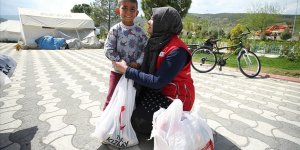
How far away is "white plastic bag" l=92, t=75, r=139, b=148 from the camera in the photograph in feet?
6.63

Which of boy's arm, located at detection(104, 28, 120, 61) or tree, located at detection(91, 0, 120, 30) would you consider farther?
tree, located at detection(91, 0, 120, 30)

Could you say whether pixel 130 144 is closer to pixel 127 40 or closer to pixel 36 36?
pixel 127 40

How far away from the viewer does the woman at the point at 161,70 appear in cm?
191

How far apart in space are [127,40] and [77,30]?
56.7 ft

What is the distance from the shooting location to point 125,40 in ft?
→ 7.57

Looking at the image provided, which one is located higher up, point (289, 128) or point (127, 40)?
point (127, 40)

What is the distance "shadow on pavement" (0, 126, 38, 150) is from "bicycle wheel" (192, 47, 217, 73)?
17.2 feet

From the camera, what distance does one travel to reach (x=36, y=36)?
16.6m

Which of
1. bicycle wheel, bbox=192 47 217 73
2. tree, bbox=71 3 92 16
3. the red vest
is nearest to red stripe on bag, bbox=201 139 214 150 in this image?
the red vest

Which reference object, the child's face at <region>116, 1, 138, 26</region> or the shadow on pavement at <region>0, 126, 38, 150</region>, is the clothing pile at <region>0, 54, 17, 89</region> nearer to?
the shadow on pavement at <region>0, 126, 38, 150</region>

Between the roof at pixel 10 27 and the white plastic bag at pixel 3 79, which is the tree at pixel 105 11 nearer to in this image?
the roof at pixel 10 27

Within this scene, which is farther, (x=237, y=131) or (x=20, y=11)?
(x=20, y=11)

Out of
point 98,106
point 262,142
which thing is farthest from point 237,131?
point 98,106

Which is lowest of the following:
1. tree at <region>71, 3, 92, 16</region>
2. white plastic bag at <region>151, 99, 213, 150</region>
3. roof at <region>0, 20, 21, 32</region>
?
white plastic bag at <region>151, 99, 213, 150</region>
